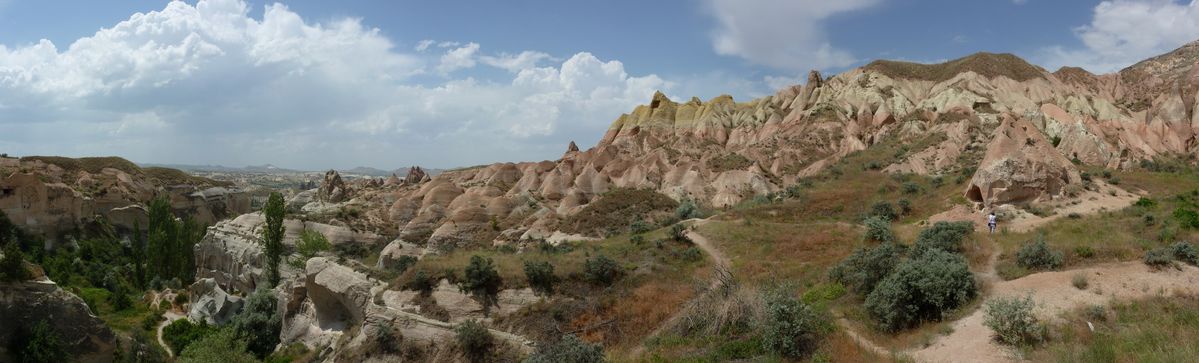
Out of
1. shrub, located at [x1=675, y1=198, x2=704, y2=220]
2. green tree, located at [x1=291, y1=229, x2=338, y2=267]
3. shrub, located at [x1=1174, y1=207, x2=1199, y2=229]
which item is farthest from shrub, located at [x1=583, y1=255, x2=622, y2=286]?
green tree, located at [x1=291, y1=229, x2=338, y2=267]

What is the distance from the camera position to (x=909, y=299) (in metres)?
14.3

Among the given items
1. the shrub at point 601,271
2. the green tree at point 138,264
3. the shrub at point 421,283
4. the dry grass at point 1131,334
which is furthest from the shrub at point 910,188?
the green tree at point 138,264

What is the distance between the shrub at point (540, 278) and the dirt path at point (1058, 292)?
11.8 metres

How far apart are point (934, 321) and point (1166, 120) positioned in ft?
173

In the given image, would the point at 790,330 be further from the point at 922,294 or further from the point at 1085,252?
the point at 1085,252

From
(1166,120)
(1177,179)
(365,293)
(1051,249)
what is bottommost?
(365,293)

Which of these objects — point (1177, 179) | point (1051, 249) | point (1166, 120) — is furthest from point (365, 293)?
point (1166, 120)

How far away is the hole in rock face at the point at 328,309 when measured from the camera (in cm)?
2539

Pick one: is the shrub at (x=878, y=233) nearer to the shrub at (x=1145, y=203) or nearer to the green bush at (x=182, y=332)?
the shrub at (x=1145, y=203)

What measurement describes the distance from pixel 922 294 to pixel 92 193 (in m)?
76.7

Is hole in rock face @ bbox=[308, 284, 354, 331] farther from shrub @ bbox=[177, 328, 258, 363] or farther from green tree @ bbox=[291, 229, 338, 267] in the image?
green tree @ bbox=[291, 229, 338, 267]

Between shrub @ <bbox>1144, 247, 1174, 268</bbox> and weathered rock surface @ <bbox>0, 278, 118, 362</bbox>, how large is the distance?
34349 mm

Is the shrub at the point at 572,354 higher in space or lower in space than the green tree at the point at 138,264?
higher

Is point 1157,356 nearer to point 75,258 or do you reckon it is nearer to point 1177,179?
point 1177,179
